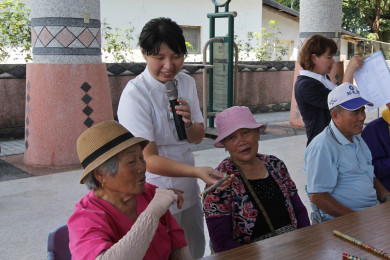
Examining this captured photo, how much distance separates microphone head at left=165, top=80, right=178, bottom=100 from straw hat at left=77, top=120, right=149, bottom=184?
360 millimetres

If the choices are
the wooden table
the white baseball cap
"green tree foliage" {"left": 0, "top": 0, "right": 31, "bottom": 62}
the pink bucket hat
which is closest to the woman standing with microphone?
the pink bucket hat

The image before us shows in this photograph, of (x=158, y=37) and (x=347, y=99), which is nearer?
(x=158, y=37)

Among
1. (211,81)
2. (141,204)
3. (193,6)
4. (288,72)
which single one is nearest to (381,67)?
(141,204)

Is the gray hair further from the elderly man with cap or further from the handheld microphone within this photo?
the elderly man with cap

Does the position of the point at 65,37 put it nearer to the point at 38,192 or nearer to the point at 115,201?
the point at 38,192

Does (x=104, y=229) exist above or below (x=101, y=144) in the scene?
below

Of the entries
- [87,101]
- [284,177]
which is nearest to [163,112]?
[284,177]

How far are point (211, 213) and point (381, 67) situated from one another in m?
1.80

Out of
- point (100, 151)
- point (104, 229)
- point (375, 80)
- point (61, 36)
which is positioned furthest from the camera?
point (61, 36)

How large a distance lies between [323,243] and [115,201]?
88cm

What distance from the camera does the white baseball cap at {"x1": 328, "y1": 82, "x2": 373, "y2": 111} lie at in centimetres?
290

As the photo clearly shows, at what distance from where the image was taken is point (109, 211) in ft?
6.40

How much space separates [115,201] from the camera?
2.01 meters

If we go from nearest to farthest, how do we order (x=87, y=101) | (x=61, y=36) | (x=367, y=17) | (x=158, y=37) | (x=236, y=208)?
(x=158, y=37), (x=236, y=208), (x=61, y=36), (x=87, y=101), (x=367, y=17)
